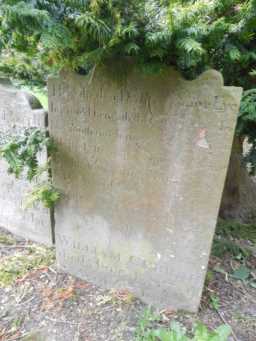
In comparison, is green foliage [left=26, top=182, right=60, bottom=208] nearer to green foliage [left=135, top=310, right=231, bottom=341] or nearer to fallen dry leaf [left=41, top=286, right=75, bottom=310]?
fallen dry leaf [left=41, top=286, right=75, bottom=310]

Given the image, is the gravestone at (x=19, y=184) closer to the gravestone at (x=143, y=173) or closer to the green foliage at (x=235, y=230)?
the gravestone at (x=143, y=173)

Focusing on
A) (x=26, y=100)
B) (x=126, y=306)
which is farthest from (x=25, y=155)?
(x=126, y=306)

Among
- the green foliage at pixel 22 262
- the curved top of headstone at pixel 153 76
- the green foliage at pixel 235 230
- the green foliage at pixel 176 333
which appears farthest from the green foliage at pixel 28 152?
the green foliage at pixel 235 230

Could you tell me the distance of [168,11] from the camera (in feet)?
3.92

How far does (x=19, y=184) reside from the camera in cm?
258

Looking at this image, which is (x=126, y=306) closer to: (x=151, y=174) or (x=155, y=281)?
(x=155, y=281)

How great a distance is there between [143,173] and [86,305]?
45.2 inches

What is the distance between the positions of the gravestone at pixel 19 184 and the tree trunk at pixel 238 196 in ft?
6.27

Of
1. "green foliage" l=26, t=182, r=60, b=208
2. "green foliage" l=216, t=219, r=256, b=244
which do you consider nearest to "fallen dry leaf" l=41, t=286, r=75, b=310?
"green foliage" l=26, t=182, r=60, b=208

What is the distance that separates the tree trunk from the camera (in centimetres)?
289

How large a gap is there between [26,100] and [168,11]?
4.66ft

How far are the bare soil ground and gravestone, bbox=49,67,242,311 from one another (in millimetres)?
143

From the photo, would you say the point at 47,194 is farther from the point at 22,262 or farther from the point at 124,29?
the point at 124,29

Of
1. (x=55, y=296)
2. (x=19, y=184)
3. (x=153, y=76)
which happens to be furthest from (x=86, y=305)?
(x=153, y=76)
